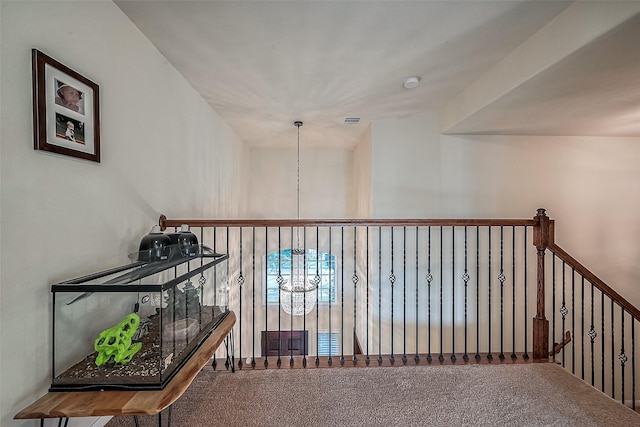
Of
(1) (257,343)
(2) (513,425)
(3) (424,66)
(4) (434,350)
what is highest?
(3) (424,66)

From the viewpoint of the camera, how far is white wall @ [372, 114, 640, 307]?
159 inches

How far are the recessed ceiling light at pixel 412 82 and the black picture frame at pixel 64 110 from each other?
2.52 meters

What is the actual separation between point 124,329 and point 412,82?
9.91 feet

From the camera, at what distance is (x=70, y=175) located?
154cm

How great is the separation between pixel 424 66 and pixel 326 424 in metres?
2.82

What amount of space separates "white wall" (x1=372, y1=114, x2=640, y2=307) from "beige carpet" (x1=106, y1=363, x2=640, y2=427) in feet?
7.55

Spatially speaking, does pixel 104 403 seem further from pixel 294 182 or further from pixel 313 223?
pixel 294 182

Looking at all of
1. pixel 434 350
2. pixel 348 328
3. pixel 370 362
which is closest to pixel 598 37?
pixel 370 362

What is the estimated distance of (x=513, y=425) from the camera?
66.4 inches

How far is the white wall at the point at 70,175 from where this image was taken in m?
Result: 1.25

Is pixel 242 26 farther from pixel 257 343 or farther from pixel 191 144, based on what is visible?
pixel 257 343

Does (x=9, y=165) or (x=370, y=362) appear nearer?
(x=9, y=165)

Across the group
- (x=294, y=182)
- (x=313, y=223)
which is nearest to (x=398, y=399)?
(x=313, y=223)

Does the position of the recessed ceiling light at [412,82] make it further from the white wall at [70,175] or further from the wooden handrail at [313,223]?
the white wall at [70,175]
